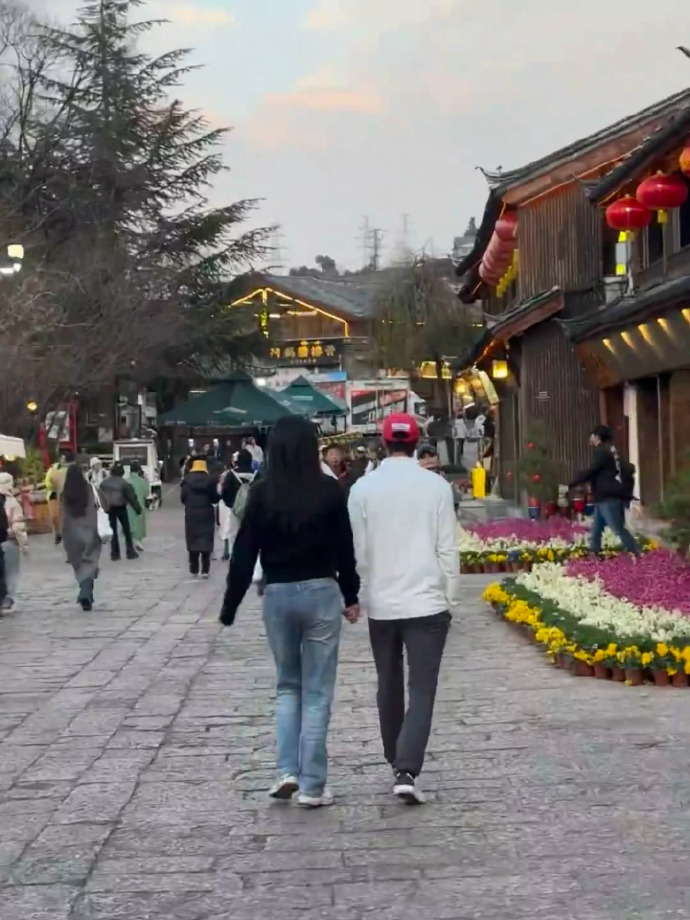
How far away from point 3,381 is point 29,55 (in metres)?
13.6

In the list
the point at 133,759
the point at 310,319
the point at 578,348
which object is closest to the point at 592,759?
the point at 133,759

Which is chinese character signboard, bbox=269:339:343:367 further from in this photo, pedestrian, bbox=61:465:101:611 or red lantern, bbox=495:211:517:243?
pedestrian, bbox=61:465:101:611

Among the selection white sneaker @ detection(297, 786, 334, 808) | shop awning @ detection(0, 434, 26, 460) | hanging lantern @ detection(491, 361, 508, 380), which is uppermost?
hanging lantern @ detection(491, 361, 508, 380)

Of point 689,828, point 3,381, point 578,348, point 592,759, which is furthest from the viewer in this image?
point 3,381

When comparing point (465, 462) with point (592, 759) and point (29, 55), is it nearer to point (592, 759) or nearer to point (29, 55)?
point (29, 55)

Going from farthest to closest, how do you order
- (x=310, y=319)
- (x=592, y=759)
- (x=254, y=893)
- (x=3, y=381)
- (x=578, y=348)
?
(x=310, y=319) < (x=3, y=381) < (x=578, y=348) < (x=592, y=759) < (x=254, y=893)

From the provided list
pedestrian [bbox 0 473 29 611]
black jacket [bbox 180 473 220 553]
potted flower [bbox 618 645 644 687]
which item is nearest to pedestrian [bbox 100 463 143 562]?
black jacket [bbox 180 473 220 553]

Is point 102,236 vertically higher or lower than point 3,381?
higher

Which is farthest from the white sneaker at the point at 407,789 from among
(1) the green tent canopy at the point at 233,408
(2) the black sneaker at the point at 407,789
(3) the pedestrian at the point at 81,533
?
(1) the green tent canopy at the point at 233,408

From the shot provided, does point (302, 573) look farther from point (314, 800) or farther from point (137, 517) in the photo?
point (137, 517)

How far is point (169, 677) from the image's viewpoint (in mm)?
10641

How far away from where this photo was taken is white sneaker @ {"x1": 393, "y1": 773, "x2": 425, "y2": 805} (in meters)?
6.50

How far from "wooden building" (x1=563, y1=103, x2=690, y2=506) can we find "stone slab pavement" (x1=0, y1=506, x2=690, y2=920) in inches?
330

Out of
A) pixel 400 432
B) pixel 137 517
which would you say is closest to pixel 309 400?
pixel 137 517
